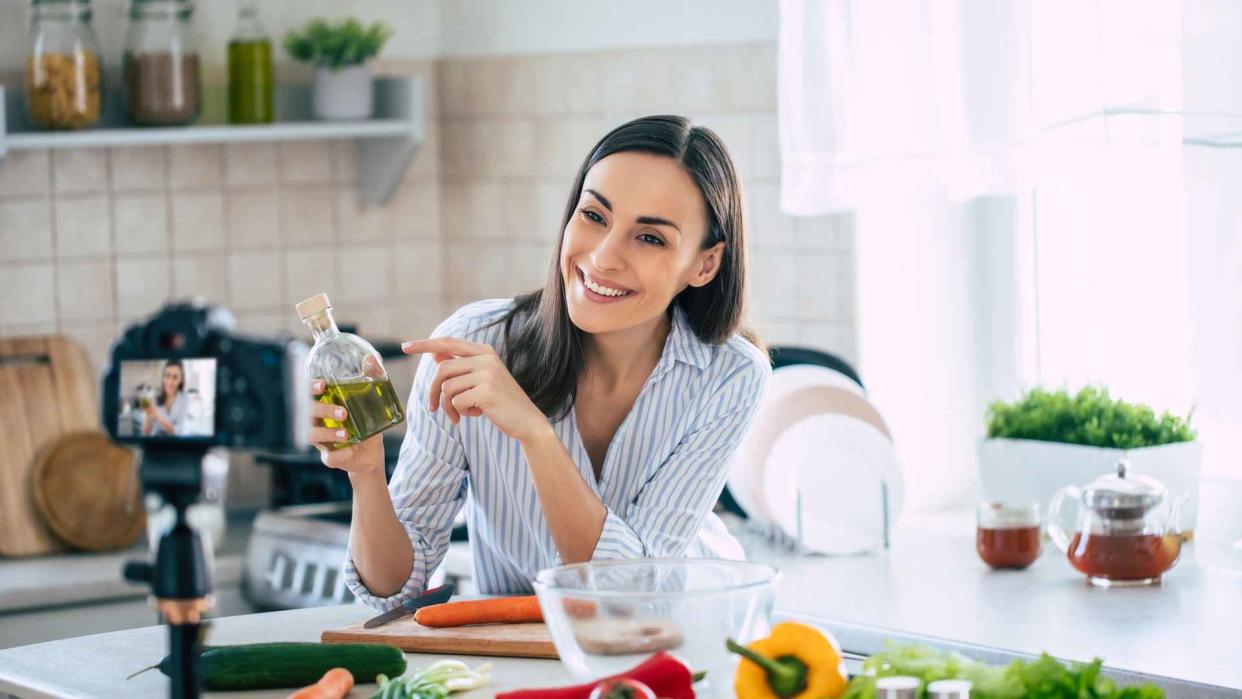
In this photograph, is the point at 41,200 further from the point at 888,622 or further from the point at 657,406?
the point at 888,622

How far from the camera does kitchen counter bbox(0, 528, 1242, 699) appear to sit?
186cm

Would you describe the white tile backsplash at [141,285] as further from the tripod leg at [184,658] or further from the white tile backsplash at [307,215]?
the tripod leg at [184,658]

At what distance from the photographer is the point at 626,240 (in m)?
2.15

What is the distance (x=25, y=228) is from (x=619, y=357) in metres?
1.72

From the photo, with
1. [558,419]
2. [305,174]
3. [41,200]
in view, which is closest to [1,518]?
[41,200]

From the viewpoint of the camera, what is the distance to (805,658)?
1.52 meters

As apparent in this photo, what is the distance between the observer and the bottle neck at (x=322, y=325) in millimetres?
1762

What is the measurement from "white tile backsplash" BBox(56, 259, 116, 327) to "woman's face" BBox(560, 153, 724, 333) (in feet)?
5.73

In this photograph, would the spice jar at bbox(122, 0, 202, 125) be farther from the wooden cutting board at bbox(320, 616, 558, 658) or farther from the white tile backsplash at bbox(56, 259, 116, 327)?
the wooden cutting board at bbox(320, 616, 558, 658)

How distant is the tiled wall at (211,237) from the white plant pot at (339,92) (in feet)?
Result: 0.49

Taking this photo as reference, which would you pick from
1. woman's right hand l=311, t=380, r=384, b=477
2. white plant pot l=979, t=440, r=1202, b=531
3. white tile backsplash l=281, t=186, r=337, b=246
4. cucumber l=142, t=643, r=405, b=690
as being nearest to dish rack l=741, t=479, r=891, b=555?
white plant pot l=979, t=440, r=1202, b=531

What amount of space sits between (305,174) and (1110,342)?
72.3 inches

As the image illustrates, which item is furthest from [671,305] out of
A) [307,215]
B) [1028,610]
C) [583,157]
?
[307,215]

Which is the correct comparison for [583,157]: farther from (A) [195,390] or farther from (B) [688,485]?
(A) [195,390]
